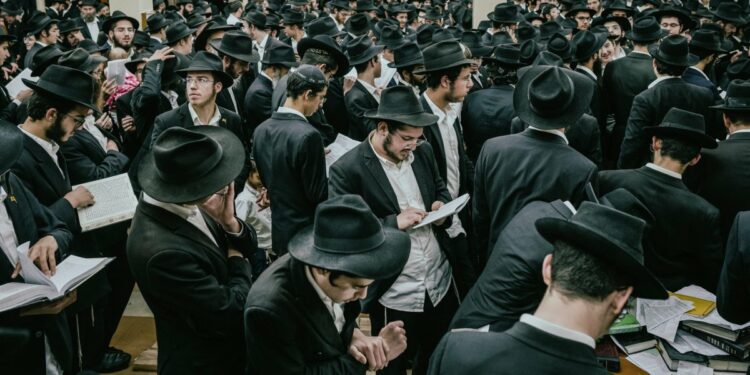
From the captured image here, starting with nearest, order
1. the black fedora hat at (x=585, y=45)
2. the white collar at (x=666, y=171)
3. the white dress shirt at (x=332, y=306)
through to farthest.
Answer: the white dress shirt at (x=332, y=306)
the white collar at (x=666, y=171)
the black fedora hat at (x=585, y=45)

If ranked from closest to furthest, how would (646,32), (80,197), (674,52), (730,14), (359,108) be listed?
(80,197) → (674,52) → (359,108) → (646,32) → (730,14)

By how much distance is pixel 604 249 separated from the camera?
5.80 feet

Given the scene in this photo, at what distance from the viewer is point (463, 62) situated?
165 inches

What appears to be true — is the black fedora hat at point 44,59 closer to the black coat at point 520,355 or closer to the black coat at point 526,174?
the black coat at point 526,174

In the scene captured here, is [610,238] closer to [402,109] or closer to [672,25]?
[402,109]

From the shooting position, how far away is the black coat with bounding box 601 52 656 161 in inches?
226

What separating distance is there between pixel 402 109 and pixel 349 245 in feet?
4.45

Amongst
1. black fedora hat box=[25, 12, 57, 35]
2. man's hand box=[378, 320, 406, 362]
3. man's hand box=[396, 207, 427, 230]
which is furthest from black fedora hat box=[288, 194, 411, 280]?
black fedora hat box=[25, 12, 57, 35]

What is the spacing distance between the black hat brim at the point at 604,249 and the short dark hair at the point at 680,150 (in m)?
1.61

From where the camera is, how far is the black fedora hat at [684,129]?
10.8ft

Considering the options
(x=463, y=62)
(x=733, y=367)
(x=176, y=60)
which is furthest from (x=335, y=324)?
(x=176, y=60)

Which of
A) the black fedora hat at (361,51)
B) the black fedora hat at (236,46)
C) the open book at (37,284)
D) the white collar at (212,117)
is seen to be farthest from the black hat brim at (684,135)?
the black fedora hat at (236,46)

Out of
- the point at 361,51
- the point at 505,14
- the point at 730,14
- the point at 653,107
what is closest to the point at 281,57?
the point at 361,51

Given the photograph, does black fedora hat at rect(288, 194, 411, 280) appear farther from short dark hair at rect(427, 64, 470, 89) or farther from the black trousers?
short dark hair at rect(427, 64, 470, 89)
